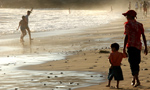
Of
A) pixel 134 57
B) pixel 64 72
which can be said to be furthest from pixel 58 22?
pixel 134 57

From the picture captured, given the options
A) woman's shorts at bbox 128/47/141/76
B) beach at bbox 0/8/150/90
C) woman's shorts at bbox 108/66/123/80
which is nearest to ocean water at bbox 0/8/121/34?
beach at bbox 0/8/150/90

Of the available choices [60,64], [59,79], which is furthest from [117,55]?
[60,64]

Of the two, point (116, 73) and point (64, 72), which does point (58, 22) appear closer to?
point (64, 72)

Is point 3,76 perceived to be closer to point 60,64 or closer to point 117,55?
point 60,64

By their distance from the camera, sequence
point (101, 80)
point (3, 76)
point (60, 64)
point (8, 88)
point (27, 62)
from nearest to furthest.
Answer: point (8, 88), point (101, 80), point (3, 76), point (60, 64), point (27, 62)

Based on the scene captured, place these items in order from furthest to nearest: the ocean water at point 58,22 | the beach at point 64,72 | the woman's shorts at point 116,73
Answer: the ocean water at point 58,22, the beach at point 64,72, the woman's shorts at point 116,73

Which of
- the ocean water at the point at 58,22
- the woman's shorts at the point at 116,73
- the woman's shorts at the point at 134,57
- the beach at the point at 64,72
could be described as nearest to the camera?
the woman's shorts at the point at 116,73

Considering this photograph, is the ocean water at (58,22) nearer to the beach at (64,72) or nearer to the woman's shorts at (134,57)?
the beach at (64,72)

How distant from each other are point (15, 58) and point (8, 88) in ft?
20.0

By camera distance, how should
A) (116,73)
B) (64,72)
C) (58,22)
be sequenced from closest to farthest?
(116,73)
(64,72)
(58,22)

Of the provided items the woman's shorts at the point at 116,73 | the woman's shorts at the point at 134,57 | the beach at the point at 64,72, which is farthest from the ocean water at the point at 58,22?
the woman's shorts at the point at 116,73

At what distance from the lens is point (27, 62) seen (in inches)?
530

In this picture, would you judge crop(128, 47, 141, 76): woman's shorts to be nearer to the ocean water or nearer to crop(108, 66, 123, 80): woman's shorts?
crop(108, 66, 123, 80): woman's shorts

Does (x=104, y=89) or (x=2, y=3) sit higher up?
(x=2, y=3)
